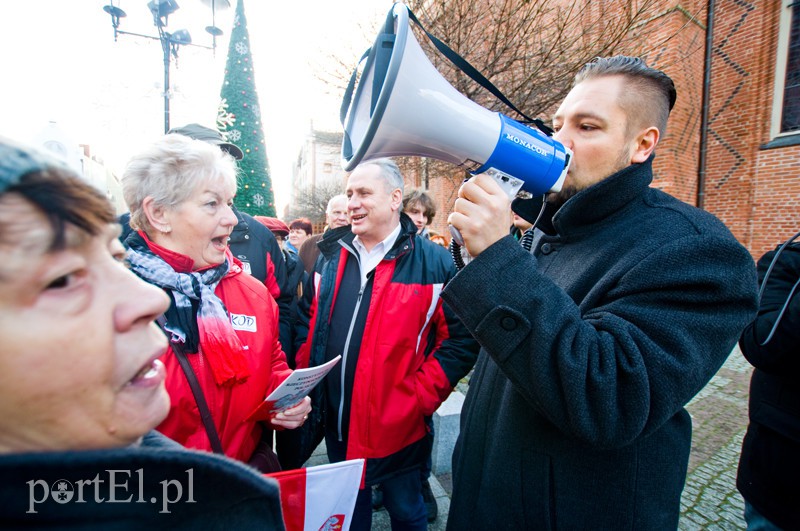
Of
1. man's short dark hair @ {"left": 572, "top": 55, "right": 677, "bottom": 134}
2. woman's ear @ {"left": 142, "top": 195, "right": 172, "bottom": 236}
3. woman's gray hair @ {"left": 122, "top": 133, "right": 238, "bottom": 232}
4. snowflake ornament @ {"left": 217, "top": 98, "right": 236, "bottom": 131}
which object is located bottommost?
woman's ear @ {"left": 142, "top": 195, "right": 172, "bottom": 236}

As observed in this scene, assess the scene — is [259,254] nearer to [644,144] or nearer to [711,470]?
[644,144]

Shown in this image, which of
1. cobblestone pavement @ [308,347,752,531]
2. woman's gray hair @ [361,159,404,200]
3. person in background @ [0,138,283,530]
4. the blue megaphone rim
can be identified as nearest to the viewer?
person in background @ [0,138,283,530]

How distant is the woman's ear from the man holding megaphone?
1.21 meters

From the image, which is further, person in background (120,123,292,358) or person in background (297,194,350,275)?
person in background (297,194,350,275)

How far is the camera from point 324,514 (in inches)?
57.0

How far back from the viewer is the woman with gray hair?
1418 mm

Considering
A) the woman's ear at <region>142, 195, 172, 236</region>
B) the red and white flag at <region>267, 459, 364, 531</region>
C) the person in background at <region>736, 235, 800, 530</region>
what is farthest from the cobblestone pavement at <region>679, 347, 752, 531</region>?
the woman's ear at <region>142, 195, 172, 236</region>

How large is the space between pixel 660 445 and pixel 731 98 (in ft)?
36.2

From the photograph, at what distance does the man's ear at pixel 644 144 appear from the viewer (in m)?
1.24

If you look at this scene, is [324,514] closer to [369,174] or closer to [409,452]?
[409,452]

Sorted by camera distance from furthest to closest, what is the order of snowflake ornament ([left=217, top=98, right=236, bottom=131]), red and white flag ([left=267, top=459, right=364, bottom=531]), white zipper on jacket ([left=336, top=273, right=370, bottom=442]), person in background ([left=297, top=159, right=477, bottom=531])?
snowflake ornament ([left=217, top=98, right=236, bottom=131]), white zipper on jacket ([left=336, top=273, right=370, bottom=442]), person in background ([left=297, top=159, right=477, bottom=531]), red and white flag ([left=267, top=459, right=364, bottom=531])

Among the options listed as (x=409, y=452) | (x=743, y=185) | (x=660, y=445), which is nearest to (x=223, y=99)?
(x=409, y=452)

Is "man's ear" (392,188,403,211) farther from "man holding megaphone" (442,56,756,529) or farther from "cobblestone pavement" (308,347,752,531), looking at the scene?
"cobblestone pavement" (308,347,752,531)

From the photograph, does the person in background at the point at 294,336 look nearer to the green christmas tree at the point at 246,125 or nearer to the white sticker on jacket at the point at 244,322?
the white sticker on jacket at the point at 244,322
